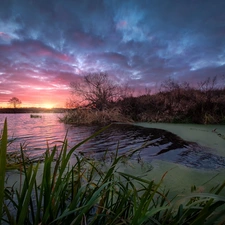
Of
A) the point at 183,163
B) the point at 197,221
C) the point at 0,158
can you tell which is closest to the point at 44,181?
the point at 0,158

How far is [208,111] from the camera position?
381 inches

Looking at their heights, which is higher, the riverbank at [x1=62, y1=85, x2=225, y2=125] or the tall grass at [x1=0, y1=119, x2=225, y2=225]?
the riverbank at [x1=62, y1=85, x2=225, y2=125]

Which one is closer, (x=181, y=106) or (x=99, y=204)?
(x=99, y=204)

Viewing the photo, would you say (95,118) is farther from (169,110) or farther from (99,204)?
(99,204)

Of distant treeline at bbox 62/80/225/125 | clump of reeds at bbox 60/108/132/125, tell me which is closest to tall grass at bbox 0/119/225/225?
distant treeline at bbox 62/80/225/125

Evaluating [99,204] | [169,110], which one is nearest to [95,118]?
[169,110]

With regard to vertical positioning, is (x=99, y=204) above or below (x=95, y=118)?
below

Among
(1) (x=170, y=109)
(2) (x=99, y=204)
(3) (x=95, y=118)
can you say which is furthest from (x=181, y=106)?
(2) (x=99, y=204)

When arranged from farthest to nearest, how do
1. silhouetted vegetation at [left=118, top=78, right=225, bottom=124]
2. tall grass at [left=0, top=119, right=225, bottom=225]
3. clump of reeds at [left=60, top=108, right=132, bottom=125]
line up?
clump of reeds at [left=60, top=108, right=132, bottom=125]
silhouetted vegetation at [left=118, top=78, right=225, bottom=124]
tall grass at [left=0, top=119, right=225, bottom=225]

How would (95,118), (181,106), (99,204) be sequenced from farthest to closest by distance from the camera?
(95,118) < (181,106) < (99,204)

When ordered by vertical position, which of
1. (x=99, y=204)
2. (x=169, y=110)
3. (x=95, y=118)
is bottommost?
(x=99, y=204)

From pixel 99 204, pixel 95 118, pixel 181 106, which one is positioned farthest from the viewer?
pixel 95 118

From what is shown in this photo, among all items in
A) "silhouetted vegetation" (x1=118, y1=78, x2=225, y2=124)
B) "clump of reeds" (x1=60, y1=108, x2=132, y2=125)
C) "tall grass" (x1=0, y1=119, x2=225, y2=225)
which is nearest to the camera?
"tall grass" (x1=0, y1=119, x2=225, y2=225)

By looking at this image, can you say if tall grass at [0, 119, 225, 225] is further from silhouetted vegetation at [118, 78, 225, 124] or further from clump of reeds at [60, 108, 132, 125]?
clump of reeds at [60, 108, 132, 125]
